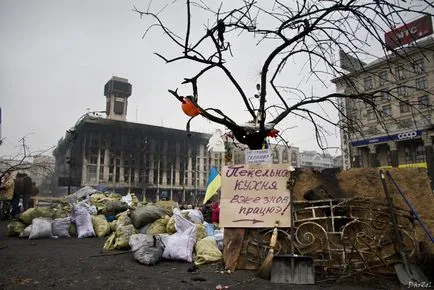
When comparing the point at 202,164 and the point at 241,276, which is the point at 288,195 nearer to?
the point at 241,276

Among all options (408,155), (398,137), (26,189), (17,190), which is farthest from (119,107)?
(17,190)

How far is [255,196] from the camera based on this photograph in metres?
5.06

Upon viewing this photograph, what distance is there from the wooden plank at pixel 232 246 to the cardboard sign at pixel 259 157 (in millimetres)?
1287

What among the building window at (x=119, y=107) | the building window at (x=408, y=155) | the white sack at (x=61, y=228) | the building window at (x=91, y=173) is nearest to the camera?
the white sack at (x=61, y=228)

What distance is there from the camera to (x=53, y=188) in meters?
72.9

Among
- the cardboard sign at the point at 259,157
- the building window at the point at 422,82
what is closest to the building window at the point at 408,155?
the building window at the point at 422,82

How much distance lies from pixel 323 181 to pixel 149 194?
63422mm

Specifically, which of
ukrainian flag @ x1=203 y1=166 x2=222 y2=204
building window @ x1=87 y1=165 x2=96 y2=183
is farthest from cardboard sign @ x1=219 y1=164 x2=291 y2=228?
building window @ x1=87 y1=165 x2=96 y2=183

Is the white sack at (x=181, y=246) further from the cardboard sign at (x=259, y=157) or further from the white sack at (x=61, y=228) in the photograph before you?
the white sack at (x=61, y=228)

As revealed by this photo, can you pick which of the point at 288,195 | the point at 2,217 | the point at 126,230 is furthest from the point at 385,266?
the point at 2,217

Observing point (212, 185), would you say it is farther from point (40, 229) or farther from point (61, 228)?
point (40, 229)

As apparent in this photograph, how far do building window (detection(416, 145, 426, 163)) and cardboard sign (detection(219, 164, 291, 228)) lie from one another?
3792cm

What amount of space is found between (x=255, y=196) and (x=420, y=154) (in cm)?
3865

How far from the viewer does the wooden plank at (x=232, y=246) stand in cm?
477
